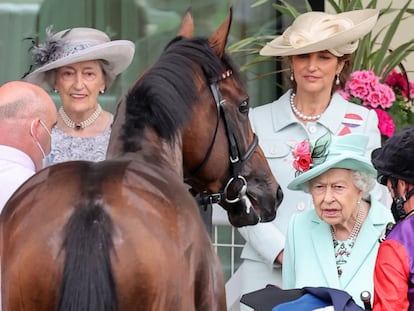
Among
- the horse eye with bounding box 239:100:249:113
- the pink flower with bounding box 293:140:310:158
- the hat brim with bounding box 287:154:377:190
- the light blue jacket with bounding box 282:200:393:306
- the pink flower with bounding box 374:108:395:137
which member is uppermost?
the horse eye with bounding box 239:100:249:113

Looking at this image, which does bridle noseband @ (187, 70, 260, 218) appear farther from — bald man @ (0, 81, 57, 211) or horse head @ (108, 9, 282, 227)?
bald man @ (0, 81, 57, 211)

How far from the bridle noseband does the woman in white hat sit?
0.75 m

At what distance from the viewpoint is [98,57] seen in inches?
167

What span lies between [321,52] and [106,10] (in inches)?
92.8

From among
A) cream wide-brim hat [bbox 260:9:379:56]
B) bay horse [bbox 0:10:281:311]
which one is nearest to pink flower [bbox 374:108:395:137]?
cream wide-brim hat [bbox 260:9:379:56]

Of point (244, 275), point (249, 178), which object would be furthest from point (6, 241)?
point (244, 275)

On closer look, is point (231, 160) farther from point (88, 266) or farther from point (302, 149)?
point (88, 266)

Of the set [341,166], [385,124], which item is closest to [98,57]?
[341,166]

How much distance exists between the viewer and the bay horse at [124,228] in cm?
259

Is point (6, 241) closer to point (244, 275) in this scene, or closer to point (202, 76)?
point (202, 76)

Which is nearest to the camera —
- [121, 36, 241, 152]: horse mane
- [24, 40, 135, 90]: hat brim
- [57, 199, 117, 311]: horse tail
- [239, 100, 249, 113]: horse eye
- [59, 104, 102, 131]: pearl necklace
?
[57, 199, 117, 311]: horse tail

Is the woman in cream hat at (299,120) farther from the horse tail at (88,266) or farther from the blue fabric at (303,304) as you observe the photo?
the horse tail at (88,266)

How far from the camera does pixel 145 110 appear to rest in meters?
3.10

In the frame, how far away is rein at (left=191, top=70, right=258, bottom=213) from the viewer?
345 centimetres
